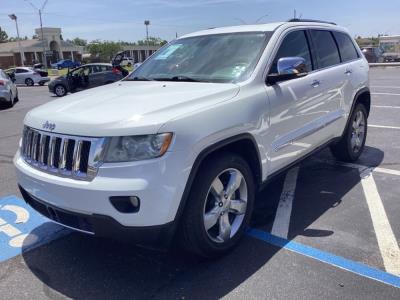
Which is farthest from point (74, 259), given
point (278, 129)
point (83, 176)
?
point (278, 129)

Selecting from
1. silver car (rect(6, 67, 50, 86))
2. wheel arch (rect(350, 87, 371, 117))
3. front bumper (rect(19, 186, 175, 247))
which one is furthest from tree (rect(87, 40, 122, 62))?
front bumper (rect(19, 186, 175, 247))

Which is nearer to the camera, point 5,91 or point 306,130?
point 306,130

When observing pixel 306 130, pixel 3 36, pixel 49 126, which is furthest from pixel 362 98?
pixel 3 36

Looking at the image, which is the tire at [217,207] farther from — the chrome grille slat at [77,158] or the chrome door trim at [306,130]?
the chrome grille slat at [77,158]

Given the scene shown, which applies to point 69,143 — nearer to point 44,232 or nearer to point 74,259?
point 74,259

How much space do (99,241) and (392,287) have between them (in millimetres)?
2475

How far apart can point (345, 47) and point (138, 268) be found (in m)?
4.26

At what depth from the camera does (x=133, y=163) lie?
9.16ft

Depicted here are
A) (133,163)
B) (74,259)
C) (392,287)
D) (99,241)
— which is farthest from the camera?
(99,241)

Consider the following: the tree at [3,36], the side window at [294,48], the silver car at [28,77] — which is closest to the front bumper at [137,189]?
the side window at [294,48]

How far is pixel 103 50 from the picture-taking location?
99.5 m

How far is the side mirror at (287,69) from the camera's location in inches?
148

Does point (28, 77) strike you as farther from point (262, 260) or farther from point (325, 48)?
point (262, 260)

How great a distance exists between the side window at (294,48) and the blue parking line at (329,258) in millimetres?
1536
